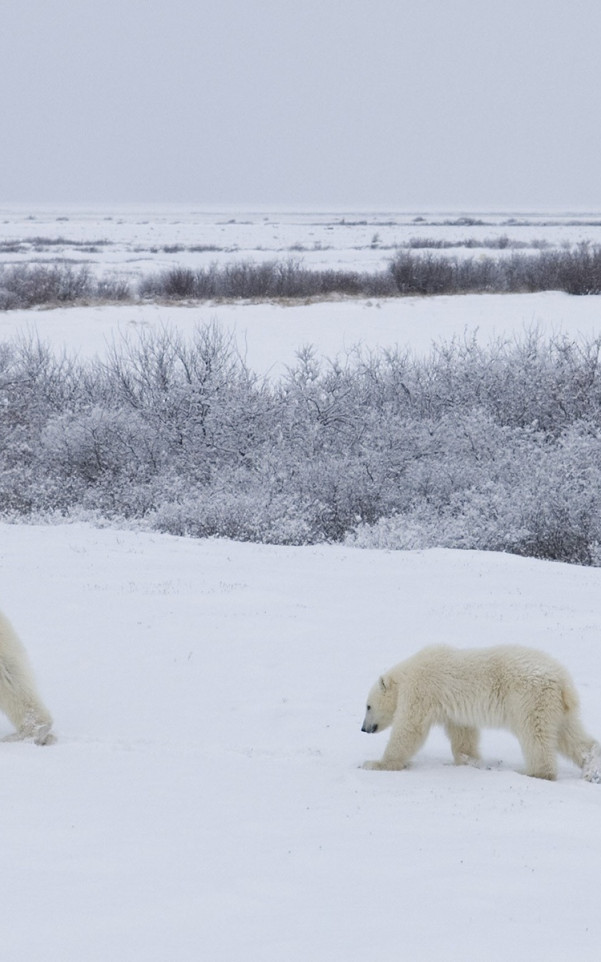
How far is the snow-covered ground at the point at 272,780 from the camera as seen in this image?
387 centimetres

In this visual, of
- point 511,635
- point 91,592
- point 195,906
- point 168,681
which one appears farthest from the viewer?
point 91,592

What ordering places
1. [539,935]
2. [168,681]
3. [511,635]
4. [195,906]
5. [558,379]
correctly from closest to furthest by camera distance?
1. [539,935]
2. [195,906]
3. [168,681]
4. [511,635]
5. [558,379]

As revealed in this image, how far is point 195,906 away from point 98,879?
0.50 meters

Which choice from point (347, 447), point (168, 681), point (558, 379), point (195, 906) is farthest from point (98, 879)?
point (558, 379)

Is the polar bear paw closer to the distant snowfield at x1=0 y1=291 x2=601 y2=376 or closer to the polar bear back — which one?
the polar bear back

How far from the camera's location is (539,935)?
3.76 metres

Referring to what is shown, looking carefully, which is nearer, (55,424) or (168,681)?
(168,681)

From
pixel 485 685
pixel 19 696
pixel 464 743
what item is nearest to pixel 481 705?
pixel 485 685

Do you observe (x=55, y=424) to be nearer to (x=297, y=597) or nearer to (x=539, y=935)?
(x=297, y=597)

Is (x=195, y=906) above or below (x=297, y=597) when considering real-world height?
above

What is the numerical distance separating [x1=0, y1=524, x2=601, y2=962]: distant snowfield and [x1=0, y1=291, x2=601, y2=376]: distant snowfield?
61.3 ft

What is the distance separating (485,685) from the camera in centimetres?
603

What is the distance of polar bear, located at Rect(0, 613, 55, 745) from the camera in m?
6.30

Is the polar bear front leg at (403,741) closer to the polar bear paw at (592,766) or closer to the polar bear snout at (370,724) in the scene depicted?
the polar bear snout at (370,724)
